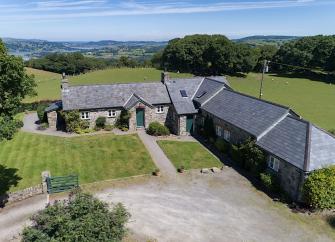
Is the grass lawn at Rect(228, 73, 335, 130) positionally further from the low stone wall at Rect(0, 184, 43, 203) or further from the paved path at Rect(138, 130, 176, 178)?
the low stone wall at Rect(0, 184, 43, 203)

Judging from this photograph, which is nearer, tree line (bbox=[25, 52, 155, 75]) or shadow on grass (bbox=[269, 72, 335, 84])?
shadow on grass (bbox=[269, 72, 335, 84])

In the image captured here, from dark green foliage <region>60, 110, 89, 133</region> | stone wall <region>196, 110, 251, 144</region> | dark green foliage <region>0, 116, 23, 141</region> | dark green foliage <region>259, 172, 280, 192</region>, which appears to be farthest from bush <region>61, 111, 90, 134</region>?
dark green foliage <region>259, 172, 280, 192</region>

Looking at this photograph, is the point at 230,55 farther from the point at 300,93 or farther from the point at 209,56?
the point at 300,93

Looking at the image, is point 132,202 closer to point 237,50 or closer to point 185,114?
point 185,114

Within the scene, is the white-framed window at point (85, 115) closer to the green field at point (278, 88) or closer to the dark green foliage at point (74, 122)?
the dark green foliage at point (74, 122)

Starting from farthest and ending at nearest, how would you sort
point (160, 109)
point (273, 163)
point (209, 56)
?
point (209, 56) → point (160, 109) → point (273, 163)

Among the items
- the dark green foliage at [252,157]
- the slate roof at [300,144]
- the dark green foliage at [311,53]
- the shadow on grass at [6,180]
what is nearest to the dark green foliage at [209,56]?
the dark green foliage at [311,53]

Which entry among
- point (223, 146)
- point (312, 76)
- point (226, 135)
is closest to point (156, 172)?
point (223, 146)
